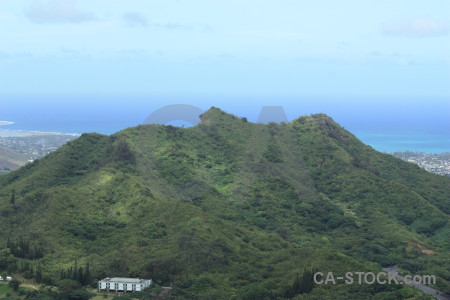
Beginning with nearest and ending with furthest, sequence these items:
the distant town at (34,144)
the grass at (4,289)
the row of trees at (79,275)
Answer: the grass at (4,289) → the row of trees at (79,275) → the distant town at (34,144)

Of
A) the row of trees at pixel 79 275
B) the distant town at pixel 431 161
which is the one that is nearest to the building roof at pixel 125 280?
the row of trees at pixel 79 275

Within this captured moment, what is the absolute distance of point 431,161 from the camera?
146 metres

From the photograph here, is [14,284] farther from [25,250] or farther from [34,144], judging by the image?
[34,144]

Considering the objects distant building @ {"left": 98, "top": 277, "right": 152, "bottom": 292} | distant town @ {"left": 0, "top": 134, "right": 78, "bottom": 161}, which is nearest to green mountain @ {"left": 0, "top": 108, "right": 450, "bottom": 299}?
distant building @ {"left": 98, "top": 277, "right": 152, "bottom": 292}

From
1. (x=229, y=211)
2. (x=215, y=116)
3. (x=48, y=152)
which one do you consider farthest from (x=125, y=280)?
(x=48, y=152)

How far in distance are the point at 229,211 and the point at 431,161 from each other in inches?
3692

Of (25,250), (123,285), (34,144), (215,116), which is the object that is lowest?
(123,285)

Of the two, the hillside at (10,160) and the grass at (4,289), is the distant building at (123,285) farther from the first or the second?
the hillside at (10,160)

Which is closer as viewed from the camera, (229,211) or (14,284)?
(14,284)

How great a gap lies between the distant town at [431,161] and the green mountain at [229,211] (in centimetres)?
5087

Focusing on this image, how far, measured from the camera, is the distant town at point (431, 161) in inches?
5240

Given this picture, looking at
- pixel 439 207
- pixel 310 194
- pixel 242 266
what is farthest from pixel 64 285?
pixel 439 207

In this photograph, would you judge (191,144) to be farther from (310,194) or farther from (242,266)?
(242,266)

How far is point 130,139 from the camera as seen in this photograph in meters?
74.6
